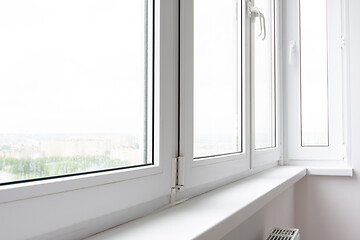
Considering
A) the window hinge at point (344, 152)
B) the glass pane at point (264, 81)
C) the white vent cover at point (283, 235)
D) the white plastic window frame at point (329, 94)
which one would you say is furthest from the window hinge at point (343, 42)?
the white vent cover at point (283, 235)

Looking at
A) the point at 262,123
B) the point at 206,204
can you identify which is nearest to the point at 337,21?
the point at 262,123

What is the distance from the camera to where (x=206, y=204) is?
3.37 feet

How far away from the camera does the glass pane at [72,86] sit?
565 mm

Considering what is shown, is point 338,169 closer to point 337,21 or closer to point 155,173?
point 337,21

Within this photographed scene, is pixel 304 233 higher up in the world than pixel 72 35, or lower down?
lower down

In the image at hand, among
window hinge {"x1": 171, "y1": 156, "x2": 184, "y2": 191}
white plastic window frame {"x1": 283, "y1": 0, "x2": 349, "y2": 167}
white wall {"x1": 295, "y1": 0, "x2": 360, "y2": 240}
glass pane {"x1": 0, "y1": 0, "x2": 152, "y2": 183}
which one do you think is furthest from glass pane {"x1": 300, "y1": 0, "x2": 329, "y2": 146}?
glass pane {"x1": 0, "y1": 0, "x2": 152, "y2": 183}

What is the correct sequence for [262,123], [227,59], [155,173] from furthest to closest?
[262,123] < [227,59] < [155,173]

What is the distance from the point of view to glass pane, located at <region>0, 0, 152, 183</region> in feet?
1.85

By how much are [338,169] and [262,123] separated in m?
0.50

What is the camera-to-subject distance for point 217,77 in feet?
4.52

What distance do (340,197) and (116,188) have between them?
1674 mm

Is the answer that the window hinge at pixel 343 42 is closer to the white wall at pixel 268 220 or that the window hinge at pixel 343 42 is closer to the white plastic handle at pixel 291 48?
the white plastic handle at pixel 291 48

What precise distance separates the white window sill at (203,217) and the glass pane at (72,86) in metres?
0.13

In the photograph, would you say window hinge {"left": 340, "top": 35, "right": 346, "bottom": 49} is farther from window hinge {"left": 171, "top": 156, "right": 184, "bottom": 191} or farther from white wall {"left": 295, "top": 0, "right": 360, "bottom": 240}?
window hinge {"left": 171, "top": 156, "right": 184, "bottom": 191}
